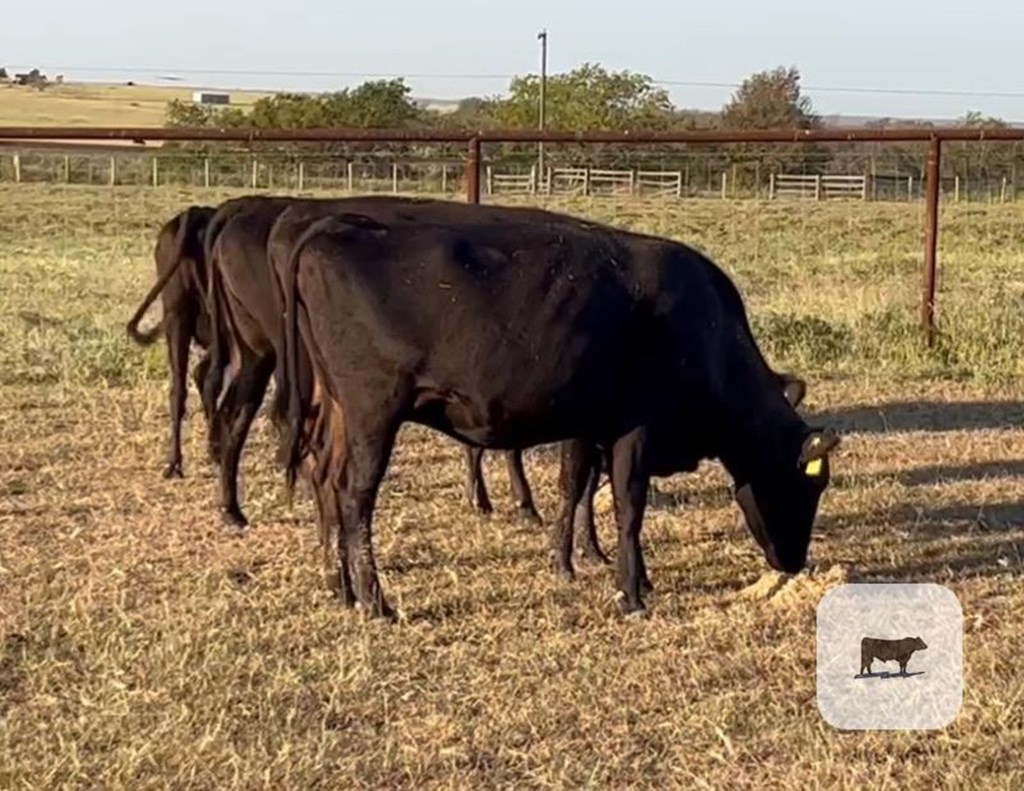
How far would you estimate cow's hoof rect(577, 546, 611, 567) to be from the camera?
710 cm

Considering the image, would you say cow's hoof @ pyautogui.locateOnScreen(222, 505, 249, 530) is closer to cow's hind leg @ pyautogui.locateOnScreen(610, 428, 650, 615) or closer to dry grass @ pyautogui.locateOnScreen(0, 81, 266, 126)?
cow's hind leg @ pyautogui.locateOnScreen(610, 428, 650, 615)

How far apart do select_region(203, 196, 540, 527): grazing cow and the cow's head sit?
1.29 metres

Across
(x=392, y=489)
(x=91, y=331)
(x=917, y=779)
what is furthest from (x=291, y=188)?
(x=917, y=779)

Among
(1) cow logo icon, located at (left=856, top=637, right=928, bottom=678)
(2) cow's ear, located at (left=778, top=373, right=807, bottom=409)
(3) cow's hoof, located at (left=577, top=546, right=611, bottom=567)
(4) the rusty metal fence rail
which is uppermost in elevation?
(4) the rusty metal fence rail

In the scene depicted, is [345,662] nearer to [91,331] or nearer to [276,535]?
[276,535]

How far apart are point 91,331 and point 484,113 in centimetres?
5677

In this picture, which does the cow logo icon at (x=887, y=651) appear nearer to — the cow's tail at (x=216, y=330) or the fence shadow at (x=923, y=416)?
the cow's tail at (x=216, y=330)

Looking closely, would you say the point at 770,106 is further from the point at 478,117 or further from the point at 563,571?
the point at 563,571

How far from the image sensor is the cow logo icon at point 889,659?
5.00 meters

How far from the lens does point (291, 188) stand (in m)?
32.6

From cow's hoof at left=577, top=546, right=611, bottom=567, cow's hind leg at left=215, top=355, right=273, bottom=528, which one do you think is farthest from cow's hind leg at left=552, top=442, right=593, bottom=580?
cow's hind leg at left=215, top=355, right=273, bottom=528

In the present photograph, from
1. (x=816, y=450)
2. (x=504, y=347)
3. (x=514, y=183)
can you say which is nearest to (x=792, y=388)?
(x=816, y=450)

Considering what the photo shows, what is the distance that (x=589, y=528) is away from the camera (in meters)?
7.19

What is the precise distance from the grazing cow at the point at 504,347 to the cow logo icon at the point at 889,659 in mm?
776
